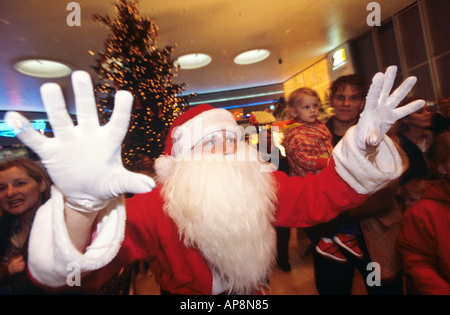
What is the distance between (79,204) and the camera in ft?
2.04

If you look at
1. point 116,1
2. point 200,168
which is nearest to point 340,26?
point 116,1

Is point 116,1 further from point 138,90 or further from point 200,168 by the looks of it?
point 200,168

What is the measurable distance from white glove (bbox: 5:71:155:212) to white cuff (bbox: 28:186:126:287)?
0.23 feet

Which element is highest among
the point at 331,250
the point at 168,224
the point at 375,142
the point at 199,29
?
the point at 199,29

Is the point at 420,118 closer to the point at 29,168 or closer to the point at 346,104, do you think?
the point at 346,104

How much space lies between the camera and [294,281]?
2066 millimetres

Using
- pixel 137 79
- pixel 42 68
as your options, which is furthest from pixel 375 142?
pixel 42 68

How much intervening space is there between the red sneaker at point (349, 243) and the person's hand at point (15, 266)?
1896 millimetres

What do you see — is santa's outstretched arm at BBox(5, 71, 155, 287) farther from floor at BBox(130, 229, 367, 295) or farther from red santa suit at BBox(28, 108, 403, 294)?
floor at BBox(130, 229, 367, 295)

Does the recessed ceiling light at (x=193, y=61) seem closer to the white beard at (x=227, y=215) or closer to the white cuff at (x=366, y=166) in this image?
the white beard at (x=227, y=215)

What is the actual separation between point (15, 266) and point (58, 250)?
1.00 metres

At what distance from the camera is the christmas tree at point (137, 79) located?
7.70ft

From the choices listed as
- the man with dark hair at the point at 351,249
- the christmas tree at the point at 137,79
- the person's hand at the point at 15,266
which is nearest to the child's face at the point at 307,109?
the man with dark hair at the point at 351,249
